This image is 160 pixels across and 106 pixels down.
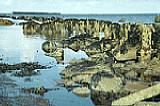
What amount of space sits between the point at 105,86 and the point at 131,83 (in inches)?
A: 122

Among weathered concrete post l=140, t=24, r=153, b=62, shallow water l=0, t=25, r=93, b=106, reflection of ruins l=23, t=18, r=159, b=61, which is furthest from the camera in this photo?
reflection of ruins l=23, t=18, r=159, b=61

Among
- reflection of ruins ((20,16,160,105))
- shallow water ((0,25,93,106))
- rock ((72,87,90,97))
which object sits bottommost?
shallow water ((0,25,93,106))

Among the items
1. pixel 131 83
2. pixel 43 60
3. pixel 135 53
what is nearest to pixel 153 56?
pixel 135 53

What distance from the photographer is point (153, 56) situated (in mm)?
47125

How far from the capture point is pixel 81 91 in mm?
36062

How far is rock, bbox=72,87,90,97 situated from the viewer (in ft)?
116

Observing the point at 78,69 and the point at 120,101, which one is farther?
the point at 78,69

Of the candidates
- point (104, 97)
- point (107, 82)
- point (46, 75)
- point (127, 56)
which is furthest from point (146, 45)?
point (104, 97)

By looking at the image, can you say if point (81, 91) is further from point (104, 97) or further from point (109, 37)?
point (109, 37)

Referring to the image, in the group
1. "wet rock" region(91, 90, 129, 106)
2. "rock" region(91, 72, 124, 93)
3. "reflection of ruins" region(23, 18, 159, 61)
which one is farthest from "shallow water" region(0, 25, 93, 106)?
"reflection of ruins" region(23, 18, 159, 61)

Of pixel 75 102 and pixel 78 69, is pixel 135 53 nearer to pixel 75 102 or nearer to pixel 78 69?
pixel 78 69

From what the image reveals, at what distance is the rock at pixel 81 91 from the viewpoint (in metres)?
35.4

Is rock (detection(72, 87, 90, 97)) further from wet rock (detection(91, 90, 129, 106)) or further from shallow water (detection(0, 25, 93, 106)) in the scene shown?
wet rock (detection(91, 90, 129, 106))

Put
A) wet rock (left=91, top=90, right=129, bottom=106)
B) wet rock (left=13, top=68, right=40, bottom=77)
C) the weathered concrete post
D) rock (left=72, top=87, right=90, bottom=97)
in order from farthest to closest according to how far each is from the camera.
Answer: the weathered concrete post
wet rock (left=13, top=68, right=40, bottom=77)
rock (left=72, top=87, right=90, bottom=97)
wet rock (left=91, top=90, right=129, bottom=106)
